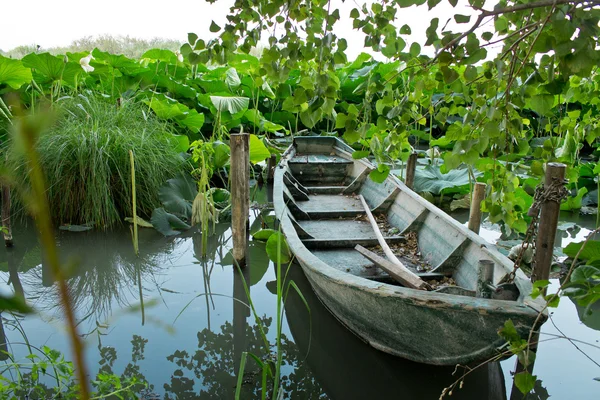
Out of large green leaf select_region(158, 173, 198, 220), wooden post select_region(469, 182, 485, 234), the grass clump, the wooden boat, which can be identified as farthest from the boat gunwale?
the grass clump

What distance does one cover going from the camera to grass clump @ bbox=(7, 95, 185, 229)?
15.4 feet

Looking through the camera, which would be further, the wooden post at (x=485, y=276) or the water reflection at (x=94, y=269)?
the water reflection at (x=94, y=269)

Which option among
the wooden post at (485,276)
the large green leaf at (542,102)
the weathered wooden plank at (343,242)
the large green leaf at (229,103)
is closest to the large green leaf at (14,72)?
the large green leaf at (229,103)

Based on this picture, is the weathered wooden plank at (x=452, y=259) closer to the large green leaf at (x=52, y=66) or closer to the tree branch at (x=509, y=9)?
the tree branch at (x=509, y=9)

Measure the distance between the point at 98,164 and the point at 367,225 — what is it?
2.63 m

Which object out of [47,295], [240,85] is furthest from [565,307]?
[240,85]

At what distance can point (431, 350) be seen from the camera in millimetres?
2293

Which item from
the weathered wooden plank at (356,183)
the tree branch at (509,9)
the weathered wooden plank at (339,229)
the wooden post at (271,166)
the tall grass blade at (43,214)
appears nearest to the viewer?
the tall grass blade at (43,214)

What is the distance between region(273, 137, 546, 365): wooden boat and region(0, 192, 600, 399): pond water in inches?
8.1

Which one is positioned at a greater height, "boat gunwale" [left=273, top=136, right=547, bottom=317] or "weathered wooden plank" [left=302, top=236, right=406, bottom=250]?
"boat gunwale" [left=273, top=136, right=547, bottom=317]

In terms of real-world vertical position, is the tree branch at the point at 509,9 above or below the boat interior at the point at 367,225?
above

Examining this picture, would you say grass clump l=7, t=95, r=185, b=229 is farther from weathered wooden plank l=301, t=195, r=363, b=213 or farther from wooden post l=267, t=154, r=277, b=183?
wooden post l=267, t=154, r=277, b=183

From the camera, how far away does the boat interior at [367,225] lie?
297 centimetres

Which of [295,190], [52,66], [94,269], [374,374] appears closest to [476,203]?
[374,374]
